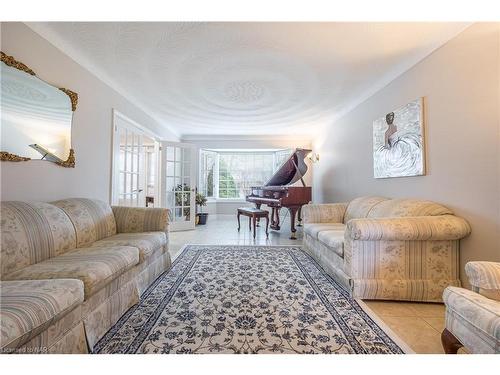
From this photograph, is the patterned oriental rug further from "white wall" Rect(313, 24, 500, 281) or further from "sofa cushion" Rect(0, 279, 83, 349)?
"white wall" Rect(313, 24, 500, 281)

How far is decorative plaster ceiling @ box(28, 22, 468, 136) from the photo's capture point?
1.89m

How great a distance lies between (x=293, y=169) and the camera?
4453mm

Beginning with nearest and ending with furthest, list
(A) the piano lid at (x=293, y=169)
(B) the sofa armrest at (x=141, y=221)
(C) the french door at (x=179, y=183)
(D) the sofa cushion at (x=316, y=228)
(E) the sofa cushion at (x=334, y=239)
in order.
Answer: (E) the sofa cushion at (x=334, y=239) → (B) the sofa armrest at (x=141, y=221) → (D) the sofa cushion at (x=316, y=228) → (A) the piano lid at (x=293, y=169) → (C) the french door at (x=179, y=183)

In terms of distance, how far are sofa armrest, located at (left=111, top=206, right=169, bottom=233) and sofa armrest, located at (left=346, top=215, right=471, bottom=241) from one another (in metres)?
1.93

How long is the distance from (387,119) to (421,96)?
0.50 m

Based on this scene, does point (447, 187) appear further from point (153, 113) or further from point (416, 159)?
point (153, 113)

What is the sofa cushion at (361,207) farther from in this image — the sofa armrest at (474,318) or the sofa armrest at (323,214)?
the sofa armrest at (474,318)

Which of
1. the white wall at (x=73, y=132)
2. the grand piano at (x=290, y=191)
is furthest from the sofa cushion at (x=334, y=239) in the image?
the white wall at (x=73, y=132)

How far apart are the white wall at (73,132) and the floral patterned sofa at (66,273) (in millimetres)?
263

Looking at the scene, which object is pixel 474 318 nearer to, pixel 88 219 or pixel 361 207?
pixel 361 207

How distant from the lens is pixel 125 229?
2.40 m

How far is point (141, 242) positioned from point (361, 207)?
251 cm

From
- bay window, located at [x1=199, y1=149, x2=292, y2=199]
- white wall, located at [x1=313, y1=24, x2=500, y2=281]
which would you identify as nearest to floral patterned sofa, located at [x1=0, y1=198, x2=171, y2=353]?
white wall, located at [x1=313, y1=24, x2=500, y2=281]

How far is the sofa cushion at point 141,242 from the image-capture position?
186 cm
